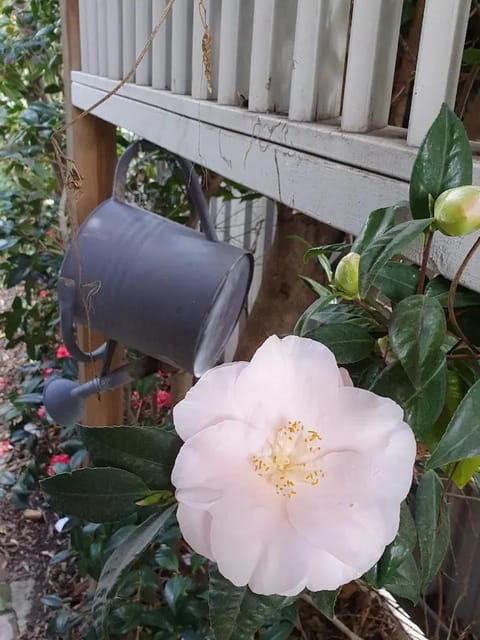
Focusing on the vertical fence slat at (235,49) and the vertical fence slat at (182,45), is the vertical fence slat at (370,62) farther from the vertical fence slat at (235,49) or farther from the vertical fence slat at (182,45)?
the vertical fence slat at (182,45)

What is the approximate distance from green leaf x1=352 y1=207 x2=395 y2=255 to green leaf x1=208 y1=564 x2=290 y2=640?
21 centimetres

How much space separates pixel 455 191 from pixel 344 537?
18cm

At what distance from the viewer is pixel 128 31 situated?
37.1 inches

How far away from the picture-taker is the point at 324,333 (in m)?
0.37

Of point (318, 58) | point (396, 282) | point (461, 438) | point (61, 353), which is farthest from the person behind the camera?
point (61, 353)

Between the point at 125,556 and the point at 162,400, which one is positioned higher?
the point at 125,556

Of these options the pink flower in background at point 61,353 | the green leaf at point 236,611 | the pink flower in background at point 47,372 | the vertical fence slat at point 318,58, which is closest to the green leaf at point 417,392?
the green leaf at point 236,611

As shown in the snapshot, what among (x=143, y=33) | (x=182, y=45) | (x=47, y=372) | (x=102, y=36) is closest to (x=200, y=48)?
(x=182, y=45)

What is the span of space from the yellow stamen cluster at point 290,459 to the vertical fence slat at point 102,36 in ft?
3.08

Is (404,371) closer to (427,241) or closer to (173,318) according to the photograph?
(427,241)

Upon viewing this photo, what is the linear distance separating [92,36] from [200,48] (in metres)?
0.51

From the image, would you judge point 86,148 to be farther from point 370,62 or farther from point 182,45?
point 370,62

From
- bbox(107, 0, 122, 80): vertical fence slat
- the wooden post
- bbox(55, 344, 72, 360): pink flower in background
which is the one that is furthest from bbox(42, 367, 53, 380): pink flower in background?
bbox(107, 0, 122, 80): vertical fence slat

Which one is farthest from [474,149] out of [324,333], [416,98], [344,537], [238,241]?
[238,241]
